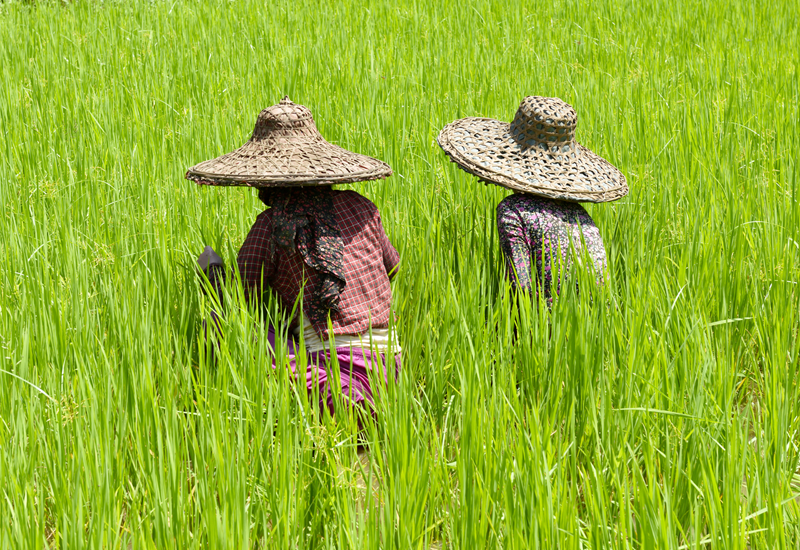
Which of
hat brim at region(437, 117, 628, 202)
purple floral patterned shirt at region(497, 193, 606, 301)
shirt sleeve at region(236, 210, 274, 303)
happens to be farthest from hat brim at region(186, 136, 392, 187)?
purple floral patterned shirt at region(497, 193, 606, 301)

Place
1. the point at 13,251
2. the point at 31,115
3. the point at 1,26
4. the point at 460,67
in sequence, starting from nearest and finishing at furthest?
the point at 13,251 → the point at 31,115 → the point at 460,67 → the point at 1,26

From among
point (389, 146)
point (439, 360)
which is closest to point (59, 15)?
point (389, 146)

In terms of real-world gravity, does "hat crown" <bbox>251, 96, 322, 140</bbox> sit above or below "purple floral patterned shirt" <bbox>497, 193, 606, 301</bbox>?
above

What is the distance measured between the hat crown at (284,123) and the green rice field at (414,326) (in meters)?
0.42

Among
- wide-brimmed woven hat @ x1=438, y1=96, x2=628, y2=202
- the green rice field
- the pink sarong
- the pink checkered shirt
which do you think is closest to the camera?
the green rice field

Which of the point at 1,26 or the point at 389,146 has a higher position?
the point at 1,26

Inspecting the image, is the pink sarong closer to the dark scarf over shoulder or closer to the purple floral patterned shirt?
the dark scarf over shoulder

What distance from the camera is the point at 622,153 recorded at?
3.25 m

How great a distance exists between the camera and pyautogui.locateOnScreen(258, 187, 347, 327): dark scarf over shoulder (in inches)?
74.1

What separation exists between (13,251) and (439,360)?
127cm

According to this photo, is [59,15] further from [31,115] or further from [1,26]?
[31,115]

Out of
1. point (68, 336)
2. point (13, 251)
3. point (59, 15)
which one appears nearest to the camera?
point (68, 336)

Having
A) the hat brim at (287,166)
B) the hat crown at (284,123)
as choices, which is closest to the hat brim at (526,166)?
the hat brim at (287,166)

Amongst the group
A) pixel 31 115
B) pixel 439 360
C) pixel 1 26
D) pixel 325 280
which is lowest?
pixel 439 360
